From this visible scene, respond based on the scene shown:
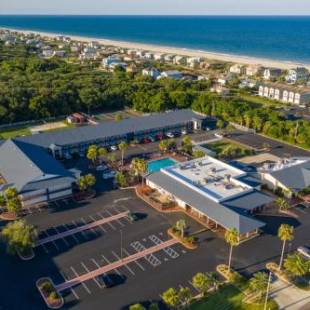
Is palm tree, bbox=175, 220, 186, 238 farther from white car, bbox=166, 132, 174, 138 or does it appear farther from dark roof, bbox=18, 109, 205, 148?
white car, bbox=166, 132, 174, 138

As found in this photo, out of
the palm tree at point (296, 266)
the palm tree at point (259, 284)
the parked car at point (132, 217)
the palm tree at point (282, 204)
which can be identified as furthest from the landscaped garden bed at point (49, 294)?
the palm tree at point (282, 204)

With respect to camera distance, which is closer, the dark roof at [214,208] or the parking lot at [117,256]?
the parking lot at [117,256]

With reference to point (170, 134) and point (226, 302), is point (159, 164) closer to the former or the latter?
point (170, 134)

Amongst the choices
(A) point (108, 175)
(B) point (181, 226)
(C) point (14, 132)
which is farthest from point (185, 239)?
(C) point (14, 132)

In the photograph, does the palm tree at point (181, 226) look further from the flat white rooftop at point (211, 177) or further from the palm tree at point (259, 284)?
the palm tree at point (259, 284)

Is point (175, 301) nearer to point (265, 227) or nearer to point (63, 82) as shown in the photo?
point (265, 227)

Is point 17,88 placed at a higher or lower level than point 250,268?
higher

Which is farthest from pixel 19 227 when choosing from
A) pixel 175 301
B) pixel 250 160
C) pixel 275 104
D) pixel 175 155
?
pixel 275 104
